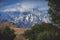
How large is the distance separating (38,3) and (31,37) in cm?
97

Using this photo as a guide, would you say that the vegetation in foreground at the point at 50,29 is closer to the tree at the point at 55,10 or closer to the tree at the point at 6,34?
the tree at the point at 55,10

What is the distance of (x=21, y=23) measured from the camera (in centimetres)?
514

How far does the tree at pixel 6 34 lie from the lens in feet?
16.5

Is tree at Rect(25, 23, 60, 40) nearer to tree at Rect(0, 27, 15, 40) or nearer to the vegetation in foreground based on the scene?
the vegetation in foreground

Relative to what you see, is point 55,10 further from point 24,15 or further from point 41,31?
point 24,15

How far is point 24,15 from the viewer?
206 inches

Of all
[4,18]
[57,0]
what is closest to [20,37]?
[4,18]

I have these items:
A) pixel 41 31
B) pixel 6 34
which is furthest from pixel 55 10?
pixel 6 34

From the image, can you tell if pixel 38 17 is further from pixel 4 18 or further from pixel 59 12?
pixel 4 18

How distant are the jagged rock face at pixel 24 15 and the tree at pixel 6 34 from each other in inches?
10.0

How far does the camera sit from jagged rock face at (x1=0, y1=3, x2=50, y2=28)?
5.14 m

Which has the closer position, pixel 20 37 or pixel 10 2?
pixel 20 37

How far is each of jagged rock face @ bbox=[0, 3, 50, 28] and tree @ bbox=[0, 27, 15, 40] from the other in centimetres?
25

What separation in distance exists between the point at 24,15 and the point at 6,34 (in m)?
0.73
